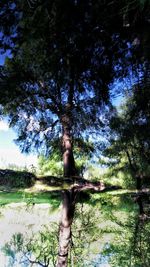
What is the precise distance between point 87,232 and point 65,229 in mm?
1093

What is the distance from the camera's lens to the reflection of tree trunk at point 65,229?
4.18 meters

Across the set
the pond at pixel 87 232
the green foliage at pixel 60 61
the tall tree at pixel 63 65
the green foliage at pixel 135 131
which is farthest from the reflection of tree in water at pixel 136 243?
the green foliage at pixel 60 61

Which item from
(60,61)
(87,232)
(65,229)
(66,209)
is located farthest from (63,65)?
(87,232)

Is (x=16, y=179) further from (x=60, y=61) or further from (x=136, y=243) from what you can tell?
(x=136, y=243)

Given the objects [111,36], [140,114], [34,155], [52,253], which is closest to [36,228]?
[52,253]

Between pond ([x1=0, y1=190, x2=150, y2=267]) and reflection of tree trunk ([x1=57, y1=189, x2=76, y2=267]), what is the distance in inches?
6.3

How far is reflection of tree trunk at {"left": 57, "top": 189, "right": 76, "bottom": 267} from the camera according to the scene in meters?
4.18

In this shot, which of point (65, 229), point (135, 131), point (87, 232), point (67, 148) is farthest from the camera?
point (87, 232)

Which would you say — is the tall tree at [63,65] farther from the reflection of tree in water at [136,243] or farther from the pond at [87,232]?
the reflection of tree in water at [136,243]

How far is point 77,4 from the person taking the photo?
114 inches

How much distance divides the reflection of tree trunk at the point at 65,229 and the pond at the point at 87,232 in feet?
0.52

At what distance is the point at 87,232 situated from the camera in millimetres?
5215

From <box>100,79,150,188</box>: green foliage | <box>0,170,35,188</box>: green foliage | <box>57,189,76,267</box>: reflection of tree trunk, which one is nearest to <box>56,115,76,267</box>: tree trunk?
<box>57,189,76,267</box>: reflection of tree trunk

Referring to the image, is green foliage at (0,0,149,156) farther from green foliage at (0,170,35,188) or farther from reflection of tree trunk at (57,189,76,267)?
green foliage at (0,170,35,188)
